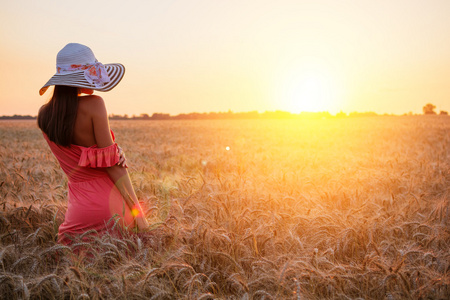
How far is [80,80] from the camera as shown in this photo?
2191mm

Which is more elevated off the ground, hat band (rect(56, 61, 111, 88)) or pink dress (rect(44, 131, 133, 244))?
hat band (rect(56, 61, 111, 88))

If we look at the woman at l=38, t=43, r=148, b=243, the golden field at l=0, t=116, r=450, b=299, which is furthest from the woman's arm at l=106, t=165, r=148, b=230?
the golden field at l=0, t=116, r=450, b=299

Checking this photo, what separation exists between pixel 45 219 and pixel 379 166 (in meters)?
6.08

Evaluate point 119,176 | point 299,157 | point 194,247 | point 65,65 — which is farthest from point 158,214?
point 299,157

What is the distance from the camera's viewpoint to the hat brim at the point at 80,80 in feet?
7.03

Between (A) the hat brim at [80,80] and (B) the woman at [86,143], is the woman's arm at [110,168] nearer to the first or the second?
(B) the woman at [86,143]

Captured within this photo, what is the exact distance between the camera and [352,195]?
12.9 feet

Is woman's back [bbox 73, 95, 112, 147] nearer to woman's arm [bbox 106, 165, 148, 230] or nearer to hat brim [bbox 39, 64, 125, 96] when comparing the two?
hat brim [bbox 39, 64, 125, 96]

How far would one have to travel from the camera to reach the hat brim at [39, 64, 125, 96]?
214 centimetres

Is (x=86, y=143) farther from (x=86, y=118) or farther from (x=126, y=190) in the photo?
(x=126, y=190)

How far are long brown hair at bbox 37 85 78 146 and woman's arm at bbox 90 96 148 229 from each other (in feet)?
0.46

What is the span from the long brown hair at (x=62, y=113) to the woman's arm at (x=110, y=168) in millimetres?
141

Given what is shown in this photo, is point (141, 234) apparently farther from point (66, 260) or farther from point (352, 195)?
point (352, 195)

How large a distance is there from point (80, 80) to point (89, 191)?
0.91m
